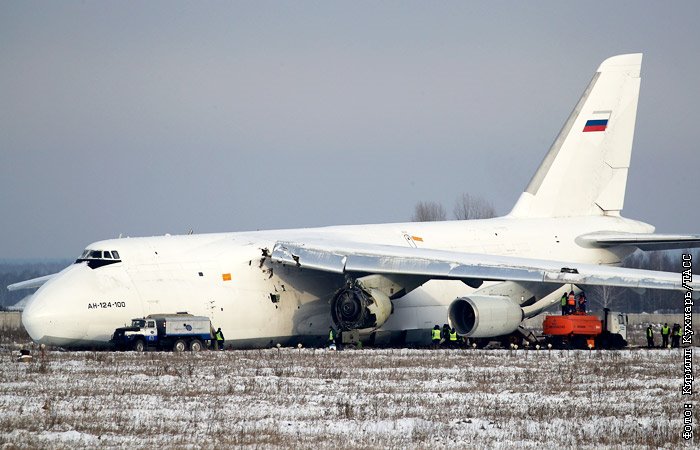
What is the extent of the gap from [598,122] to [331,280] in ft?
37.5

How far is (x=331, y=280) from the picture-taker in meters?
29.8

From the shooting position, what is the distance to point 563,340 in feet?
96.4

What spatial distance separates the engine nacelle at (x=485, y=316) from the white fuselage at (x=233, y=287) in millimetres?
2065

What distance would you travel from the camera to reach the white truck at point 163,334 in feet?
87.0

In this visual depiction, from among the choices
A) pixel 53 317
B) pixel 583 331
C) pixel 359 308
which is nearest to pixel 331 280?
pixel 359 308

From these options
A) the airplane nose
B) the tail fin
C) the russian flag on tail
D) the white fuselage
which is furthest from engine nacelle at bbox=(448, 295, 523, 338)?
the russian flag on tail

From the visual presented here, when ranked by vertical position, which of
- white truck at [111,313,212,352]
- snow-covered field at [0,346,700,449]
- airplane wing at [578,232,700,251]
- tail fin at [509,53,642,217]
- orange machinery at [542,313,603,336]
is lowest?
snow-covered field at [0,346,700,449]

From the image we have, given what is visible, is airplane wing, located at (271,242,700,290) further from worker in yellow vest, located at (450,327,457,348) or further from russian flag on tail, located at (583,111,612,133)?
russian flag on tail, located at (583,111,612,133)

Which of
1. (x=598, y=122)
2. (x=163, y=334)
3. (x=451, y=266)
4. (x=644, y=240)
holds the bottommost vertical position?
(x=163, y=334)

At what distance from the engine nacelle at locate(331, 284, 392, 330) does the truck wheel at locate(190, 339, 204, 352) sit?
3.45 metres

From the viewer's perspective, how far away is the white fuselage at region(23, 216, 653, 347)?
26359 millimetres

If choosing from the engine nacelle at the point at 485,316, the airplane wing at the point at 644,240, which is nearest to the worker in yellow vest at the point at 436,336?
the engine nacelle at the point at 485,316

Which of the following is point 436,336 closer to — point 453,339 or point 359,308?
point 453,339

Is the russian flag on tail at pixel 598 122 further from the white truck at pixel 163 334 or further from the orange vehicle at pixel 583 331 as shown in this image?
the white truck at pixel 163 334
